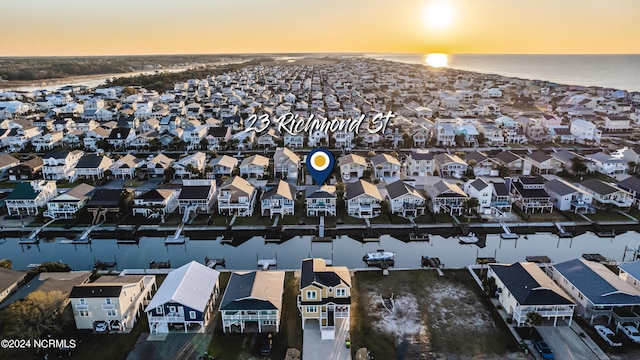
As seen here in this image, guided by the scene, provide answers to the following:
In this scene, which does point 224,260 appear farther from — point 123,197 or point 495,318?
point 495,318

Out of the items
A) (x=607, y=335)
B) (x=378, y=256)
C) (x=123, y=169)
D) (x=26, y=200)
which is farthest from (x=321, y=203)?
(x=26, y=200)

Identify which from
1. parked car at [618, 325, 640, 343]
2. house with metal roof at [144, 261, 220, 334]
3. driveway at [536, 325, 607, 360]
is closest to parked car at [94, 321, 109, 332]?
house with metal roof at [144, 261, 220, 334]

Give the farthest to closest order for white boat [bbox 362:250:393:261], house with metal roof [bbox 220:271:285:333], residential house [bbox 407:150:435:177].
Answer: residential house [bbox 407:150:435:177]
white boat [bbox 362:250:393:261]
house with metal roof [bbox 220:271:285:333]

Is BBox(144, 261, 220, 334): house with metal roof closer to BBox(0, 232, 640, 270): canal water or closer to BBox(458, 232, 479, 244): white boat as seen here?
BBox(0, 232, 640, 270): canal water

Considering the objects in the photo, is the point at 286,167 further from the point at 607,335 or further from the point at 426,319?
the point at 607,335

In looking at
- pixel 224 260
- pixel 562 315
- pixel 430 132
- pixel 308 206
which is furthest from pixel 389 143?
pixel 562 315
